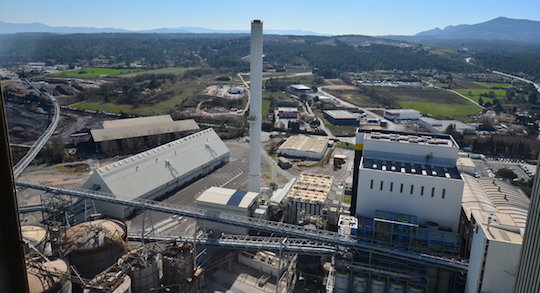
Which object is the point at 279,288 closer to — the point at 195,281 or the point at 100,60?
the point at 195,281

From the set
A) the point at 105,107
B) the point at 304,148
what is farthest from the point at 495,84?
the point at 105,107

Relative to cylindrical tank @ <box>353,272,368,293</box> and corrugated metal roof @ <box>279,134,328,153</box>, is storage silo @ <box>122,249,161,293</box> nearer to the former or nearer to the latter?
cylindrical tank @ <box>353,272,368,293</box>

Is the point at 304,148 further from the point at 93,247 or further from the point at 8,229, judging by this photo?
the point at 8,229

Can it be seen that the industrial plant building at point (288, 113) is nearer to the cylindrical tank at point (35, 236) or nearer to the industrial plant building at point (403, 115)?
the industrial plant building at point (403, 115)

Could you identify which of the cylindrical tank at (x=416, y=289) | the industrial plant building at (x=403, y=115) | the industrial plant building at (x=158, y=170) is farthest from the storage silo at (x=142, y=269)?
the industrial plant building at (x=403, y=115)

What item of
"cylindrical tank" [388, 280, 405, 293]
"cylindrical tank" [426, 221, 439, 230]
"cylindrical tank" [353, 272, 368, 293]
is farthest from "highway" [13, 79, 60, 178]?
A: "cylindrical tank" [426, 221, 439, 230]

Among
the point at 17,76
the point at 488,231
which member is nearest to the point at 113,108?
the point at 17,76
